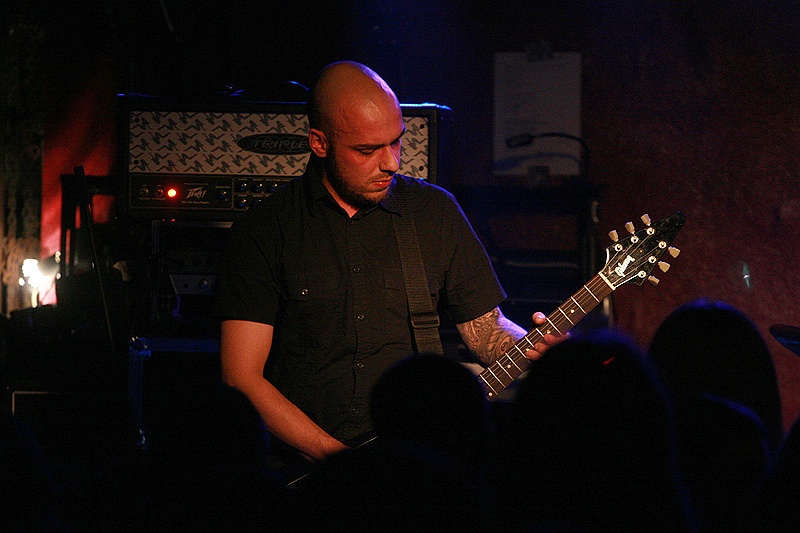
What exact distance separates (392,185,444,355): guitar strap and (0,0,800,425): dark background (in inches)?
78.2

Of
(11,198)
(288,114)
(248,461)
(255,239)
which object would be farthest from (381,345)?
(11,198)

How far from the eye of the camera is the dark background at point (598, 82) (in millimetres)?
3898

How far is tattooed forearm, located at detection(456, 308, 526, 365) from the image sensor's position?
2156mm

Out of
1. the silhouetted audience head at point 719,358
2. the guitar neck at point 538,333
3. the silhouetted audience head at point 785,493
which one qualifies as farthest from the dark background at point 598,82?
the silhouetted audience head at point 785,493

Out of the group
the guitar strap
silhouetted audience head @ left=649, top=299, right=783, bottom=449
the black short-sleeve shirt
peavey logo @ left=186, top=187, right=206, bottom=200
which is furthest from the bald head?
silhouetted audience head @ left=649, top=299, right=783, bottom=449

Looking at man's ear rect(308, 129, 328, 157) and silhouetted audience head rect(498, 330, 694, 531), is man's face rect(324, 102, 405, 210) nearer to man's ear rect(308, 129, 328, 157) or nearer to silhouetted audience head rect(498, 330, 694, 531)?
man's ear rect(308, 129, 328, 157)

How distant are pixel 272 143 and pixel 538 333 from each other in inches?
55.8

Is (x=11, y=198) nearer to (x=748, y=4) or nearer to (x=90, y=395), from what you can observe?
(x=90, y=395)

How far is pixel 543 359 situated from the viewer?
1.57 ft

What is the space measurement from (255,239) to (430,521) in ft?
5.83

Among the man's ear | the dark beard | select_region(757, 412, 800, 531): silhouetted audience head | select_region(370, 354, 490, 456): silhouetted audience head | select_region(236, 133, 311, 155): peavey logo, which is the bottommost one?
select_region(757, 412, 800, 531): silhouetted audience head

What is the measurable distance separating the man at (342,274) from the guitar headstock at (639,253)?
0.27 m

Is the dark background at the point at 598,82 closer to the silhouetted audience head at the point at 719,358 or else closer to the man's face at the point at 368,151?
the man's face at the point at 368,151

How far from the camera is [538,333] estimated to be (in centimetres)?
203
